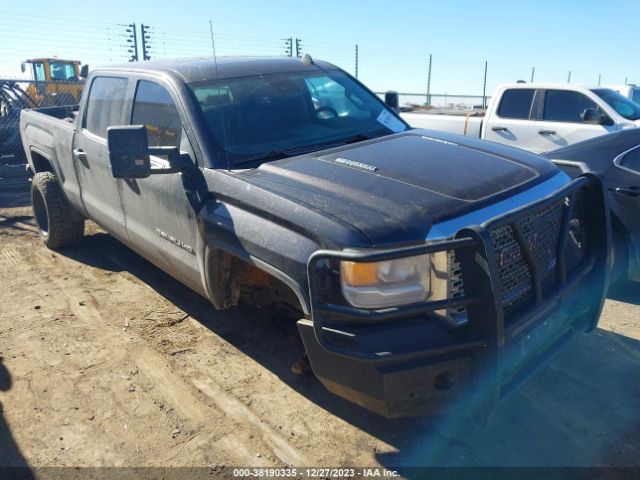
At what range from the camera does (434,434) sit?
2875mm

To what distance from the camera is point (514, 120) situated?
823 cm

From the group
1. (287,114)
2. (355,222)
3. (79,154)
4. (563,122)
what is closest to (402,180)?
(355,222)

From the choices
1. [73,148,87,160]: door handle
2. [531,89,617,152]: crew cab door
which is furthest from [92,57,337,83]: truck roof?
[531,89,617,152]: crew cab door

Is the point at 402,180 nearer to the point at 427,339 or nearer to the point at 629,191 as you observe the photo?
the point at 427,339

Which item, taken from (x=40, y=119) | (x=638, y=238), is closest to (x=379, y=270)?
(x=638, y=238)

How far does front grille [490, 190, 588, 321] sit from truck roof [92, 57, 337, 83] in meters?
2.21

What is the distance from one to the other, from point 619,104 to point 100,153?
7.03m

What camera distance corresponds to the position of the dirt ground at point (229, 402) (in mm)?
2736

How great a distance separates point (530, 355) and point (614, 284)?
258 centimetres

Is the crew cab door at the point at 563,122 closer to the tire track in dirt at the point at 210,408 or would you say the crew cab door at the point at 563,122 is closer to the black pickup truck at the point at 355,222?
Result: the black pickup truck at the point at 355,222

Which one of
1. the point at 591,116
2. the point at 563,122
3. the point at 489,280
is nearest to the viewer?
the point at 489,280

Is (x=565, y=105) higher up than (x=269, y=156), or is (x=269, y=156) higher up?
(x=269, y=156)

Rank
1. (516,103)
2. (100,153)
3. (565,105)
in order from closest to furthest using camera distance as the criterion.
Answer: (100,153) < (565,105) < (516,103)

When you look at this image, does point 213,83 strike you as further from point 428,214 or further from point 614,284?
point 614,284
